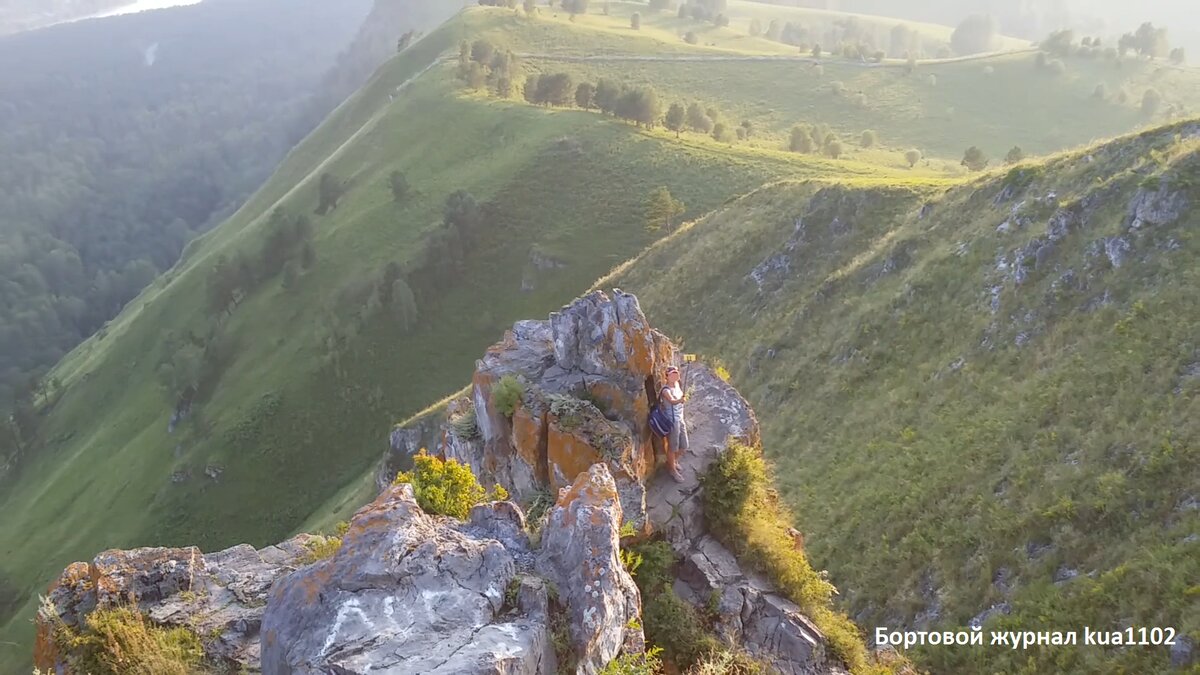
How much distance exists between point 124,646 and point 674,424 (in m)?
9.83

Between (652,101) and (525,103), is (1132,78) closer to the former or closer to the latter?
(652,101)

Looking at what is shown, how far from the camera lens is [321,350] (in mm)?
71000

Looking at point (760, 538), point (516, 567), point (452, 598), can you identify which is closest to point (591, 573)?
point (516, 567)

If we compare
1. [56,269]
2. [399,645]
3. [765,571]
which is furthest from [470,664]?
[56,269]

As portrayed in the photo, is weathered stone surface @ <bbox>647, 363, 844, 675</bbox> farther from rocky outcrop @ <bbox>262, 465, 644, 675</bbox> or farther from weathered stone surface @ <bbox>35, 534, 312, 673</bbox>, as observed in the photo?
weathered stone surface @ <bbox>35, 534, 312, 673</bbox>

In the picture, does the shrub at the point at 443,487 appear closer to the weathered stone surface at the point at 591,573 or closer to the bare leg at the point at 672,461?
the weathered stone surface at the point at 591,573

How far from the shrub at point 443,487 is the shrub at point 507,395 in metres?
2.45

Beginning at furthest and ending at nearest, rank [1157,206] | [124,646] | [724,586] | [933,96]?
[933,96] < [1157,206] < [724,586] < [124,646]

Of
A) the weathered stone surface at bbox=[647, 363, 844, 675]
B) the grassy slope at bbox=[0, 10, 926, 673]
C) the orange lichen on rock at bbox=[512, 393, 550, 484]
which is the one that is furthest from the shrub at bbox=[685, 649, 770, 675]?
the grassy slope at bbox=[0, 10, 926, 673]

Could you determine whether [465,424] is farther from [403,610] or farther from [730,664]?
[730,664]

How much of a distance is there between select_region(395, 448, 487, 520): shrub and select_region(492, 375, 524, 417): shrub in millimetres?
2451

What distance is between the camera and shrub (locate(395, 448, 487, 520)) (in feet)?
38.7

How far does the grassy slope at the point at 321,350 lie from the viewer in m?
63.4

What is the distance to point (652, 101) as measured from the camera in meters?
86.2
